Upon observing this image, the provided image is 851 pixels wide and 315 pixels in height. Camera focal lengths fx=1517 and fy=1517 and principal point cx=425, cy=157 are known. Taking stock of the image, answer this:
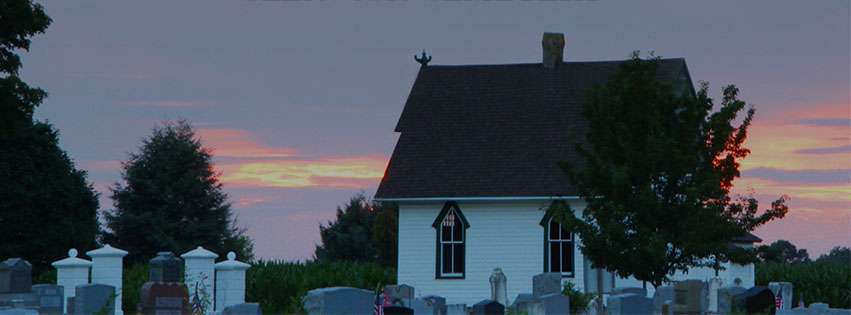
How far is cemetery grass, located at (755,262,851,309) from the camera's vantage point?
49.2 m

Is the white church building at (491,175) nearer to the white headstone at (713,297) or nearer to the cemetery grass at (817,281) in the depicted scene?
the cemetery grass at (817,281)

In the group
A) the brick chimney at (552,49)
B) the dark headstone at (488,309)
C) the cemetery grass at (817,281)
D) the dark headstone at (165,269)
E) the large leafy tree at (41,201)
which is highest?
the brick chimney at (552,49)

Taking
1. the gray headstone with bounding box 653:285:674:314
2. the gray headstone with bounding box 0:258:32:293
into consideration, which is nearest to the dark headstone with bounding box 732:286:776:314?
the gray headstone with bounding box 653:285:674:314

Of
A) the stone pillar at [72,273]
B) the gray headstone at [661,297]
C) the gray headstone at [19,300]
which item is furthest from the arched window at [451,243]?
the gray headstone at [19,300]

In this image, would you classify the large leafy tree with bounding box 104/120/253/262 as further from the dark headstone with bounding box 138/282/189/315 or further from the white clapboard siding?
the dark headstone with bounding box 138/282/189/315

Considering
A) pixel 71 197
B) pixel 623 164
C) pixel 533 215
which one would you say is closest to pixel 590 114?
pixel 623 164

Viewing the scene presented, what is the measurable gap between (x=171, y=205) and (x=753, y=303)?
4902 centimetres

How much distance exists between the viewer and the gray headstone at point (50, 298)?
3412 centimetres

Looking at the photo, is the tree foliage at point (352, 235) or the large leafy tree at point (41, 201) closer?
the large leafy tree at point (41, 201)

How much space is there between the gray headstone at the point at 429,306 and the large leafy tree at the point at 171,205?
129 ft

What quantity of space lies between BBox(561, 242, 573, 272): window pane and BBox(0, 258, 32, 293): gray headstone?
1991cm

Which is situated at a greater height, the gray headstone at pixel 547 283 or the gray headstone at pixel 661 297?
the gray headstone at pixel 547 283

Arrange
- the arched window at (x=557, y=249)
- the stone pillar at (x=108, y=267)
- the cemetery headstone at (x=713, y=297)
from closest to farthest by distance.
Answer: the cemetery headstone at (x=713, y=297) < the stone pillar at (x=108, y=267) < the arched window at (x=557, y=249)

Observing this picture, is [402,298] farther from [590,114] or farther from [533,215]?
[533,215]
